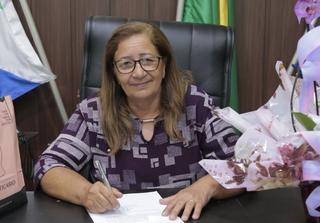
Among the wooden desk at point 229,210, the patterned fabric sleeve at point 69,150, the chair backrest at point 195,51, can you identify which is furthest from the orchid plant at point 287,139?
the chair backrest at point 195,51

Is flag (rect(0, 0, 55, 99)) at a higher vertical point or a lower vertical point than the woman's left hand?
higher

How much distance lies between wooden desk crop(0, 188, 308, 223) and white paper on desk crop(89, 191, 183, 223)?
4 cm

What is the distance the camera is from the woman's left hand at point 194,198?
0.97 m

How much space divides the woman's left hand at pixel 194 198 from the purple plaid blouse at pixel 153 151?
0.27 meters

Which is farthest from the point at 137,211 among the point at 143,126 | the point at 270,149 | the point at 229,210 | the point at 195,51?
the point at 195,51

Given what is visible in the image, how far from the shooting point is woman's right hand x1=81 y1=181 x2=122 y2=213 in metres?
0.99

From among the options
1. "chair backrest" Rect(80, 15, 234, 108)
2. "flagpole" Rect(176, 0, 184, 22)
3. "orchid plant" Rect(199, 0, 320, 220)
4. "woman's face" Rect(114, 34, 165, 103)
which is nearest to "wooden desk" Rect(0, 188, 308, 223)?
"orchid plant" Rect(199, 0, 320, 220)

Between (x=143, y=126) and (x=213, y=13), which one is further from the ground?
(x=213, y=13)

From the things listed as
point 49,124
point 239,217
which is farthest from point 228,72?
point 49,124

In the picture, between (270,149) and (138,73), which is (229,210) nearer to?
(270,149)

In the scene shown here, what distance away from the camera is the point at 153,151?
4.67 ft

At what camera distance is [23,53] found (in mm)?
2129

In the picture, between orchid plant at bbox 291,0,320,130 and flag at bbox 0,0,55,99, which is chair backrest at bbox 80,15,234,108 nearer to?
flag at bbox 0,0,55,99

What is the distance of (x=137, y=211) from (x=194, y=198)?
156mm
